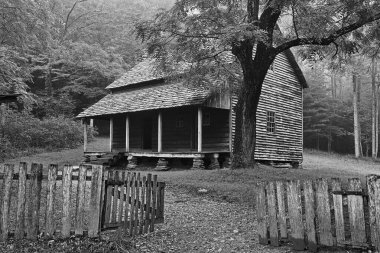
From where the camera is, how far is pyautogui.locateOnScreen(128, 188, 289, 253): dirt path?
683 cm

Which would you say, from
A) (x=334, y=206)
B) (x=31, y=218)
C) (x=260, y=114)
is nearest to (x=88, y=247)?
(x=31, y=218)

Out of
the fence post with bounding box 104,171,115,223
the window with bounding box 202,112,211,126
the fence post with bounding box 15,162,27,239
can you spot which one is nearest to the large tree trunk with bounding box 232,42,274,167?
the window with bounding box 202,112,211,126

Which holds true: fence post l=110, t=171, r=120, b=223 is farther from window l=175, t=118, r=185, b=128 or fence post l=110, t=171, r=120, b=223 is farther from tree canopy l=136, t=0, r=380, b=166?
window l=175, t=118, r=185, b=128

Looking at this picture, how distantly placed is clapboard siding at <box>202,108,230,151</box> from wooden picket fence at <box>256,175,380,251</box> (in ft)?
47.8

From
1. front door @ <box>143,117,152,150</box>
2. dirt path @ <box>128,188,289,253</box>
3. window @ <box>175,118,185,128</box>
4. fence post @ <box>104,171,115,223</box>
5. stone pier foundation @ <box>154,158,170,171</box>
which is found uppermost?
window @ <box>175,118,185,128</box>

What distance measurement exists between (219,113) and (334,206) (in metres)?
16.2

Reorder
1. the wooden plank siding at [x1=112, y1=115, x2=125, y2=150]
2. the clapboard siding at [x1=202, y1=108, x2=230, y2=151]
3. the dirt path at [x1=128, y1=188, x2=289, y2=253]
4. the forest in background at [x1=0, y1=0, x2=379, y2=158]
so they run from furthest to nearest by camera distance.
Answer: the forest in background at [x1=0, y1=0, x2=379, y2=158]
the wooden plank siding at [x1=112, y1=115, x2=125, y2=150]
the clapboard siding at [x1=202, y1=108, x2=230, y2=151]
the dirt path at [x1=128, y1=188, x2=289, y2=253]

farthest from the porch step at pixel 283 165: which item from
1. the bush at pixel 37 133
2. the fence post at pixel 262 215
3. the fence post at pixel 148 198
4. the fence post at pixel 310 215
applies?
the fence post at pixel 310 215

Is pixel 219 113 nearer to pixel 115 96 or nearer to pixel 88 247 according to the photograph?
pixel 115 96

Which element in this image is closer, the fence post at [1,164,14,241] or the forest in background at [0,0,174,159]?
the fence post at [1,164,14,241]

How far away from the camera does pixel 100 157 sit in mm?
24281

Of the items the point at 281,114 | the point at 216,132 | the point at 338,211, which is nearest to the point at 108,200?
the point at 338,211

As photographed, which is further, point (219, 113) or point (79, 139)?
point (79, 139)

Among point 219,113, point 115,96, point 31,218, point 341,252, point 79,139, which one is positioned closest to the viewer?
point 341,252
